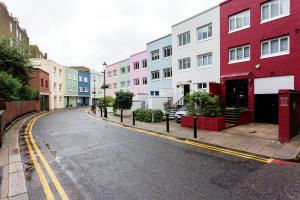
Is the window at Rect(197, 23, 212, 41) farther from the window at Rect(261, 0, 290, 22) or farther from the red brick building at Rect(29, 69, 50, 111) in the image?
the red brick building at Rect(29, 69, 50, 111)

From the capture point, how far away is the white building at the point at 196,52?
739 inches

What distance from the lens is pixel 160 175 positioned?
5293 mm

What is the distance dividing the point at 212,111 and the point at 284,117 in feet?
13.4

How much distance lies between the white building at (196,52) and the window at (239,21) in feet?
4.49

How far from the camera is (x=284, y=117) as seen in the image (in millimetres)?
8914

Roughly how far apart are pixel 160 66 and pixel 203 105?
→ 1573 centimetres

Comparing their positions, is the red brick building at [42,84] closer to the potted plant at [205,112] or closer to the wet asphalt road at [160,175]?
the potted plant at [205,112]

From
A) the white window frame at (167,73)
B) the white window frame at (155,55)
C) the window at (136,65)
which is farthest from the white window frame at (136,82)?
the white window frame at (167,73)

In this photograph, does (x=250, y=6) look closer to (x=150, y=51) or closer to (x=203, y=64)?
(x=203, y=64)

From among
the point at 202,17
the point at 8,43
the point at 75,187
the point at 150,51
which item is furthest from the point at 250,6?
the point at 8,43

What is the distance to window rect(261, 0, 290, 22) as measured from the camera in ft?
45.5

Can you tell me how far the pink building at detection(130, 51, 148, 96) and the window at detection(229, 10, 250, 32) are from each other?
16730mm

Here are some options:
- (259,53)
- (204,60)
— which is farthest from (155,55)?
(259,53)

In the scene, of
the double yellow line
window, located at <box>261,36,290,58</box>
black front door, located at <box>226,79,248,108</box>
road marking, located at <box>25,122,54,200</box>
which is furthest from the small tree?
road marking, located at <box>25,122,54,200</box>
